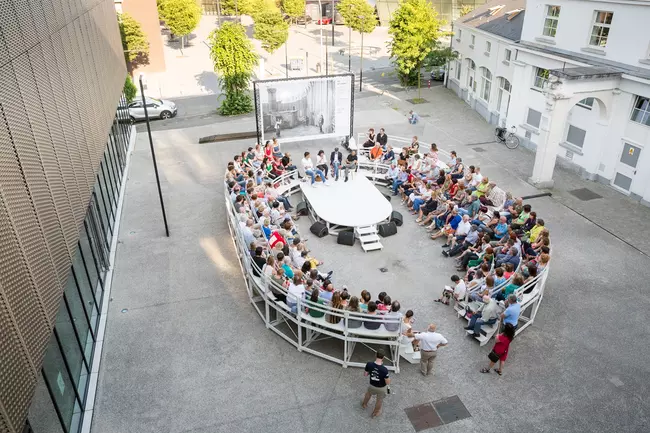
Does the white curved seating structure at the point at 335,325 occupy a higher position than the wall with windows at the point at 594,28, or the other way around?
the wall with windows at the point at 594,28

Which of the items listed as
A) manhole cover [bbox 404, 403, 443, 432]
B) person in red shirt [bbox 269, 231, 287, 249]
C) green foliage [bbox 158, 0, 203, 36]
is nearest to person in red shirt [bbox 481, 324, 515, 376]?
manhole cover [bbox 404, 403, 443, 432]

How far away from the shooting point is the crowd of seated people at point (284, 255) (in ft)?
38.9

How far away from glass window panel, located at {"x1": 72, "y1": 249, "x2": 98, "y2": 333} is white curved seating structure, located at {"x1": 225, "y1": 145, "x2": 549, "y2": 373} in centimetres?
414

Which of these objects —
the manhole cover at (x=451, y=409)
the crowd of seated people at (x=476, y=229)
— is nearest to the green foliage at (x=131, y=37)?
the crowd of seated people at (x=476, y=229)

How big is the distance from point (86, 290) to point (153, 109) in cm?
2161

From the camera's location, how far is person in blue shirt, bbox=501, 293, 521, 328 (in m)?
11.9

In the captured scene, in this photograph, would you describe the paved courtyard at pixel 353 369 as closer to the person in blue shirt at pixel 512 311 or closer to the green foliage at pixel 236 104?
the person in blue shirt at pixel 512 311

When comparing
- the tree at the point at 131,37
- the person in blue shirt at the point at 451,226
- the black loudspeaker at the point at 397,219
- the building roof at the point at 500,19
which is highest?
the building roof at the point at 500,19

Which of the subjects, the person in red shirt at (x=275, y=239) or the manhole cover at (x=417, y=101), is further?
the manhole cover at (x=417, y=101)

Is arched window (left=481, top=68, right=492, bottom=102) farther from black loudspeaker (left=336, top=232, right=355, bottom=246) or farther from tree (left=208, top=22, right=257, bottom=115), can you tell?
black loudspeaker (left=336, top=232, right=355, bottom=246)

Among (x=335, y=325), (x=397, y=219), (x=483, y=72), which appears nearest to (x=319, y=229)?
(x=397, y=219)

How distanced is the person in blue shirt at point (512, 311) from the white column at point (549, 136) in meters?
11.1

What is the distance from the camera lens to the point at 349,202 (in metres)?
19.0

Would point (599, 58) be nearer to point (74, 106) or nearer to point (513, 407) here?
point (513, 407)
